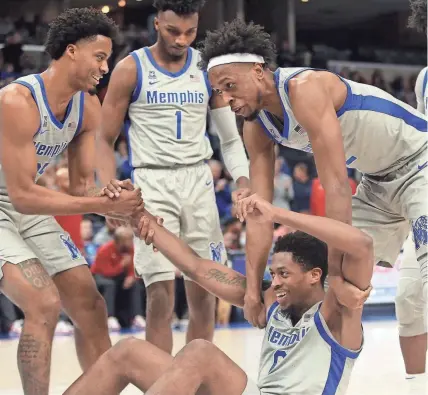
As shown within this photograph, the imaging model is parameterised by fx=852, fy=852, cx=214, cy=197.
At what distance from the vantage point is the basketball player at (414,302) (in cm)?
486

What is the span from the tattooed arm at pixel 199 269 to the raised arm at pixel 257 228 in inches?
3.7

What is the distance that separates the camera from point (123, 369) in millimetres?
3629

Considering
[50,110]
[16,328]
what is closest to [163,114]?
[50,110]

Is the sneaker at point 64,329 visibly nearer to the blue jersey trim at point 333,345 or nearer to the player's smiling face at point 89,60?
the player's smiling face at point 89,60

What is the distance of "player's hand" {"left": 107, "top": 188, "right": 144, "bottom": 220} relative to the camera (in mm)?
3996

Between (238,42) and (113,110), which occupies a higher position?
(238,42)

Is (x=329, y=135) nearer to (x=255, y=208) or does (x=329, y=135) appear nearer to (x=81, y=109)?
(x=255, y=208)

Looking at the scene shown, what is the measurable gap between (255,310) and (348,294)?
0.55 metres

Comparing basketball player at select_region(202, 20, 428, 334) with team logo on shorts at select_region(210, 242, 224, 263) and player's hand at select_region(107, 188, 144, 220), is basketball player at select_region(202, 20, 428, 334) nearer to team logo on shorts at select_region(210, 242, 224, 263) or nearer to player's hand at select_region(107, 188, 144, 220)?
player's hand at select_region(107, 188, 144, 220)

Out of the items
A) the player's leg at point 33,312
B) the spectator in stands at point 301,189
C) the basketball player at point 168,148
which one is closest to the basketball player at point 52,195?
the player's leg at point 33,312

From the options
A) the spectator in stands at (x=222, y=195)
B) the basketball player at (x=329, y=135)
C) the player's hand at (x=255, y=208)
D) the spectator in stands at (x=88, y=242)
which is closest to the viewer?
the player's hand at (x=255, y=208)

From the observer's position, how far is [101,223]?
35.4ft

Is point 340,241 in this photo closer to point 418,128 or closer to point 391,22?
point 418,128

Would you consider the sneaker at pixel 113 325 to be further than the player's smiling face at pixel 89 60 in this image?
Yes
